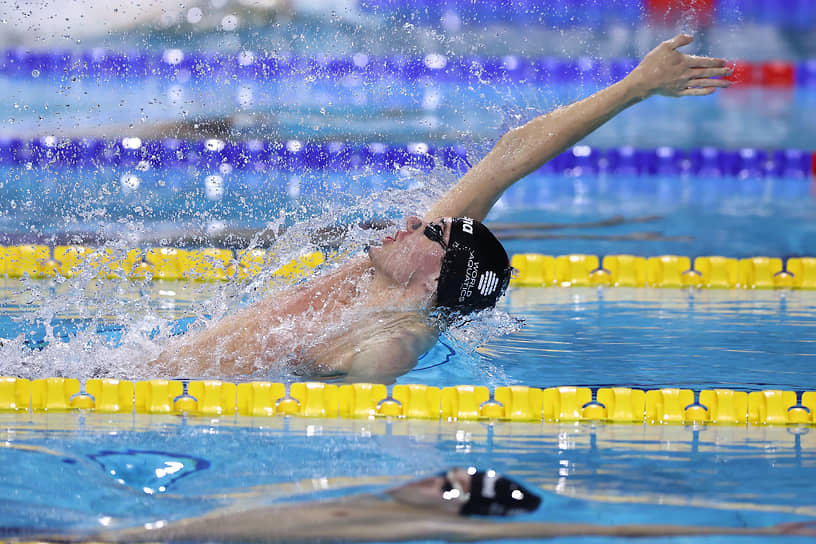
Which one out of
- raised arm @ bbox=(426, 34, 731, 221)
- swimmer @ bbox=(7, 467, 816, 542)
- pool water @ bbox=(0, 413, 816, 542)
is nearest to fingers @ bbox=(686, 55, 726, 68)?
raised arm @ bbox=(426, 34, 731, 221)

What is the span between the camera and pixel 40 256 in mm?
4488

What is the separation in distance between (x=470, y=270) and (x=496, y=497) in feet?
2.56

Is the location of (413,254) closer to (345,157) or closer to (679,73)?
(679,73)

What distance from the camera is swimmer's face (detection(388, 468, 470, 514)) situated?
2123 mm

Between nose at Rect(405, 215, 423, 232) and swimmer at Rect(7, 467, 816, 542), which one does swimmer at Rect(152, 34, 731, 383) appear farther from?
swimmer at Rect(7, 467, 816, 542)

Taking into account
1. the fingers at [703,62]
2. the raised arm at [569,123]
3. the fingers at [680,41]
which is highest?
the fingers at [680,41]

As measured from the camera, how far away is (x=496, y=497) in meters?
2.15

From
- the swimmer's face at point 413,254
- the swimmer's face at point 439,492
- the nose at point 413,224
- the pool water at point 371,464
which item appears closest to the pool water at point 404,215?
the pool water at point 371,464

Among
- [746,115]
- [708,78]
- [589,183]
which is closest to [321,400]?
[708,78]

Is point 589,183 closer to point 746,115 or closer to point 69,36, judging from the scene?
point 746,115

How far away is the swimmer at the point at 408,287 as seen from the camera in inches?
110

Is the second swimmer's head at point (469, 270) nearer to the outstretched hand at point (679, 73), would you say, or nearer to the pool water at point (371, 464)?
the pool water at point (371, 464)

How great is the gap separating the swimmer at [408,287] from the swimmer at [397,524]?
68 centimetres

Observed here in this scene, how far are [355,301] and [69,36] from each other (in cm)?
764
